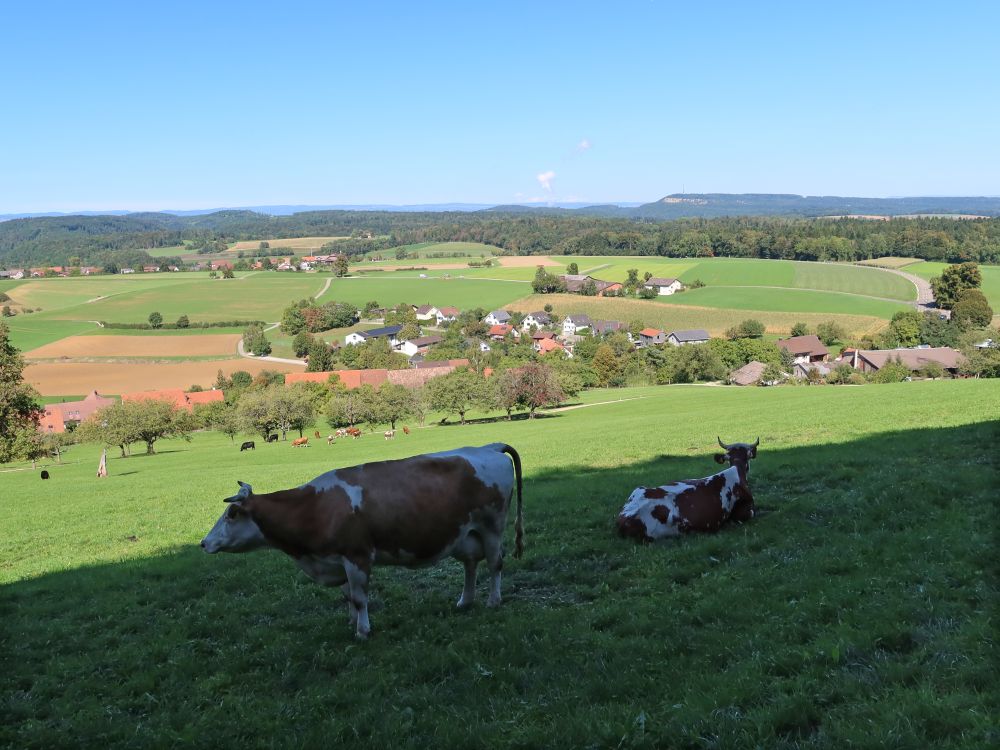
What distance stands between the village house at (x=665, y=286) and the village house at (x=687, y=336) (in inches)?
1785

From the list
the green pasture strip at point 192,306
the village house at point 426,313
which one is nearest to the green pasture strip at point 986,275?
the village house at point 426,313

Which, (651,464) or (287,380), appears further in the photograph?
(287,380)

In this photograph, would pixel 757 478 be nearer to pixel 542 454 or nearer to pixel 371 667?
pixel 371 667

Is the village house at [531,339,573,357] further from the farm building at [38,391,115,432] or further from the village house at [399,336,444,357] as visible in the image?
the farm building at [38,391,115,432]

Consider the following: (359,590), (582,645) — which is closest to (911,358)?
(582,645)

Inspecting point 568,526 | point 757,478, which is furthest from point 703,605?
point 757,478

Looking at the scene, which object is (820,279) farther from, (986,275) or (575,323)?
(575,323)

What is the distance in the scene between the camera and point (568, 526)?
1467 cm

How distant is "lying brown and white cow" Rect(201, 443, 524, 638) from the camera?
9.78 meters

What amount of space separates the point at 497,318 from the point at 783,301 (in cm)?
6403

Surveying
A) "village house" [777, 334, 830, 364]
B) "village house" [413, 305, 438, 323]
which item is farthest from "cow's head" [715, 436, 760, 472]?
"village house" [413, 305, 438, 323]

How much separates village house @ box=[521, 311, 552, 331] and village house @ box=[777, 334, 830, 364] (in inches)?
2281

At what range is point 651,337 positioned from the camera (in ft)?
462

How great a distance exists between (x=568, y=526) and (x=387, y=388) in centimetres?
6578
